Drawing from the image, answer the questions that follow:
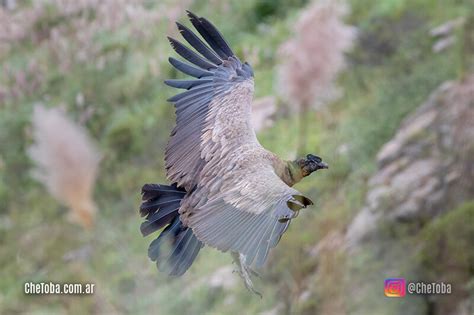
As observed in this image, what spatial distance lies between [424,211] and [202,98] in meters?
2.55

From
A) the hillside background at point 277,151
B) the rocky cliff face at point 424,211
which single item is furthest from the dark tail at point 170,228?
the rocky cliff face at point 424,211

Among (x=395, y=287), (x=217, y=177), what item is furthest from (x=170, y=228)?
(x=395, y=287)

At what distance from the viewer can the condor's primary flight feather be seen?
3.72 meters

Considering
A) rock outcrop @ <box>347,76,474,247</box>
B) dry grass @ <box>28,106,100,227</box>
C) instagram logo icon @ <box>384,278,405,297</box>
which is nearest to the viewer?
dry grass @ <box>28,106,100,227</box>

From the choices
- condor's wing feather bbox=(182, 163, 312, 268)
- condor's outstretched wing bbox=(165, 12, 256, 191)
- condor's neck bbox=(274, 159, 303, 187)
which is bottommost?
condor's wing feather bbox=(182, 163, 312, 268)

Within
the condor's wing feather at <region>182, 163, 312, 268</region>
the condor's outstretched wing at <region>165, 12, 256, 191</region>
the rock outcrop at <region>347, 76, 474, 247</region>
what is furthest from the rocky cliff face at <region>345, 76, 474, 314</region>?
the condor's wing feather at <region>182, 163, 312, 268</region>

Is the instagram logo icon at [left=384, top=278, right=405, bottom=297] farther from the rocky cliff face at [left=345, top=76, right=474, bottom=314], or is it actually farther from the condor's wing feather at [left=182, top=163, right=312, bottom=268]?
the condor's wing feather at [left=182, top=163, right=312, bottom=268]

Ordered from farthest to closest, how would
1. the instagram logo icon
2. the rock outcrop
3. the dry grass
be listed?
the rock outcrop, the instagram logo icon, the dry grass

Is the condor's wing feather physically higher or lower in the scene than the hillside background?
lower

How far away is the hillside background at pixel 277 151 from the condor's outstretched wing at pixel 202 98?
0.97 meters

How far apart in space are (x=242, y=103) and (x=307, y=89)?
1.80 m

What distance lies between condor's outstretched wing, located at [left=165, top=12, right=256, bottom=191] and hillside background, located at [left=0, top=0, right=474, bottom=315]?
97cm

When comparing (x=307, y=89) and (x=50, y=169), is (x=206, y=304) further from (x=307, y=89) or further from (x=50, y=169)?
(x=50, y=169)

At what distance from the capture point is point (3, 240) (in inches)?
305
